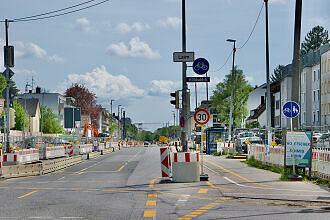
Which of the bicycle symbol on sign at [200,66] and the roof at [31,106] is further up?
the roof at [31,106]

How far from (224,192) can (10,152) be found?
69.6 feet

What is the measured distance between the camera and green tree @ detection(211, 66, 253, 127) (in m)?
105

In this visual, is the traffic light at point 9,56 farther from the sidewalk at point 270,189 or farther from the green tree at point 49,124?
the green tree at point 49,124

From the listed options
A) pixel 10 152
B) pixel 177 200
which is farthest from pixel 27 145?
pixel 177 200

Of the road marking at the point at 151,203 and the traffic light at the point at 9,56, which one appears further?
the traffic light at the point at 9,56

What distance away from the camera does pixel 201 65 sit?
2134cm

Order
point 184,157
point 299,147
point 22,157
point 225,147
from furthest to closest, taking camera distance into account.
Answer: point 225,147
point 22,157
point 299,147
point 184,157

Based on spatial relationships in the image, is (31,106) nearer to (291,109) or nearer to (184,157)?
(184,157)

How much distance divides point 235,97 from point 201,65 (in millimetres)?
85069

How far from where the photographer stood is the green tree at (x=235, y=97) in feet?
345

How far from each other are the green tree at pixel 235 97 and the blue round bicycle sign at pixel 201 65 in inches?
3279

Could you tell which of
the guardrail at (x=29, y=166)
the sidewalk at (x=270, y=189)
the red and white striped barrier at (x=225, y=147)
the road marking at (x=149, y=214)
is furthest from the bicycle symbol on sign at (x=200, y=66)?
the red and white striped barrier at (x=225, y=147)

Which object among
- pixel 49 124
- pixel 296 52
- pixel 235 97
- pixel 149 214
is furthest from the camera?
pixel 49 124

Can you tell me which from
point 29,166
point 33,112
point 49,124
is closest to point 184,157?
point 29,166
